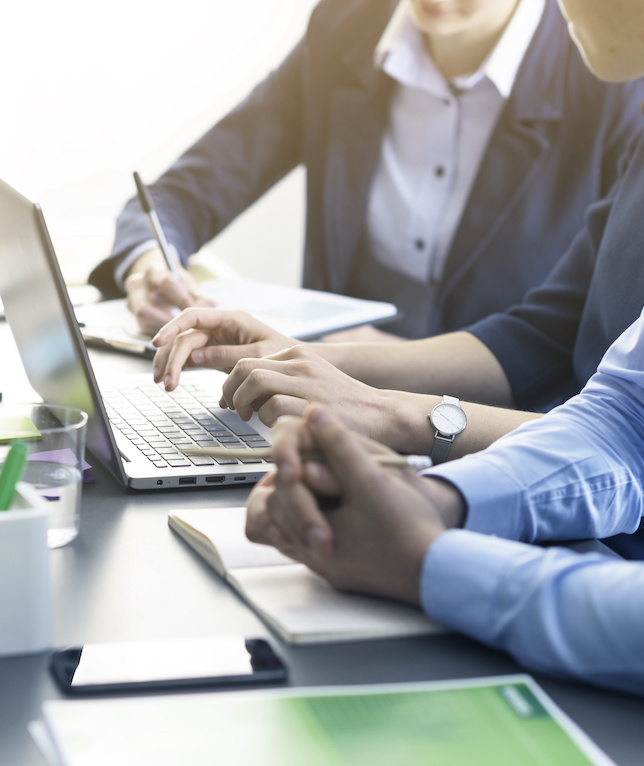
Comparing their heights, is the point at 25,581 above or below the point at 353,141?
below

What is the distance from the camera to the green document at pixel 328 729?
1.38 feet

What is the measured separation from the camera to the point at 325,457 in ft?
1.88

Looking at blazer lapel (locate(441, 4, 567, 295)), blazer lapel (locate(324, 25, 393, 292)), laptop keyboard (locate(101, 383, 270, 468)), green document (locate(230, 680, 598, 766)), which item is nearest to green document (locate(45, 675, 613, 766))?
green document (locate(230, 680, 598, 766))

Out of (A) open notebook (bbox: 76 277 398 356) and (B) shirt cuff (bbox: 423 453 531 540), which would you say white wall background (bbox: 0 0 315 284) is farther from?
(B) shirt cuff (bbox: 423 453 531 540)

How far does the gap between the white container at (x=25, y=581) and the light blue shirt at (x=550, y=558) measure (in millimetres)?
224

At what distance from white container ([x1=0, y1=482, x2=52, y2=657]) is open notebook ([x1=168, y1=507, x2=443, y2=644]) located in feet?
0.43

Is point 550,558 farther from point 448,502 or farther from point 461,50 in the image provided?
point 461,50

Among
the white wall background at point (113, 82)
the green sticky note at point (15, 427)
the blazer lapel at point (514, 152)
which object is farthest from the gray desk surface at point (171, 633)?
the white wall background at point (113, 82)

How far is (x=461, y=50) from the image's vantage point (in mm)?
1922

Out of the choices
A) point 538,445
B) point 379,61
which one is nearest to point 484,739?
point 538,445

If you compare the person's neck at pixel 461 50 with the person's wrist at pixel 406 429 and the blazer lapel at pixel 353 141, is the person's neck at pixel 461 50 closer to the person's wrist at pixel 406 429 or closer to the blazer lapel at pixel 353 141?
the blazer lapel at pixel 353 141

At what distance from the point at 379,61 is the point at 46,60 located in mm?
1477

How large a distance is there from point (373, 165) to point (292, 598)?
149 cm

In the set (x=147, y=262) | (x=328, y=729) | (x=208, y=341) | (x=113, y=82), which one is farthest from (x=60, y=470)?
(x=113, y=82)
